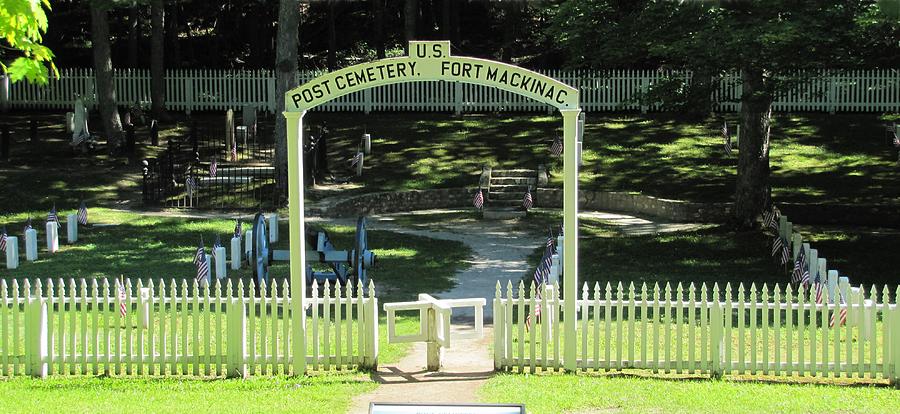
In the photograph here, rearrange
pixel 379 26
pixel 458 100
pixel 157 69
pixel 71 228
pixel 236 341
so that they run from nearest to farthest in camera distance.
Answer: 1. pixel 236 341
2. pixel 71 228
3. pixel 157 69
4. pixel 458 100
5. pixel 379 26

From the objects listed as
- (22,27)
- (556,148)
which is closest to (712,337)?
(22,27)

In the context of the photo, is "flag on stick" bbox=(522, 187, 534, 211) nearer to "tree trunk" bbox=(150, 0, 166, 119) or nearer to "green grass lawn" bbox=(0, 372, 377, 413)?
"tree trunk" bbox=(150, 0, 166, 119)

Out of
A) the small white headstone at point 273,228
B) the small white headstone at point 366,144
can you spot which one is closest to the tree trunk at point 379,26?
the small white headstone at point 366,144

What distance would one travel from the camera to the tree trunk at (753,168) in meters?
24.6

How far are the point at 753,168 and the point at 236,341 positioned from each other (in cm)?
1446

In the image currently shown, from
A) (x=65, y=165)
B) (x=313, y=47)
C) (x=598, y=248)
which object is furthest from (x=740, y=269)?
(x=313, y=47)

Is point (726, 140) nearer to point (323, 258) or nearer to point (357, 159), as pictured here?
point (357, 159)

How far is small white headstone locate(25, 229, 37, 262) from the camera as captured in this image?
2059cm

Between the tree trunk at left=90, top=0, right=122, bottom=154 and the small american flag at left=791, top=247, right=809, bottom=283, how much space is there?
57.1 ft

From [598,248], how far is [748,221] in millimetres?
3470

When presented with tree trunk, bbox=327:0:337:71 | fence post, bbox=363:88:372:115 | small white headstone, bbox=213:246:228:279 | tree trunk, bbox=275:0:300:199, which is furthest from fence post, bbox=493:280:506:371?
tree trunk, bbox=327:0:337:71

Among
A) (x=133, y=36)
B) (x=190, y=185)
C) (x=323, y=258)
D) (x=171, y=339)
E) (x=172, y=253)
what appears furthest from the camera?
(x=133, y=36)

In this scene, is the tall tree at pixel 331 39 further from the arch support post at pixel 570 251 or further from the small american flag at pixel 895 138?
the arch support post at pixel 570 251

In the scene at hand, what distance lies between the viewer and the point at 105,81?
3041 cm
